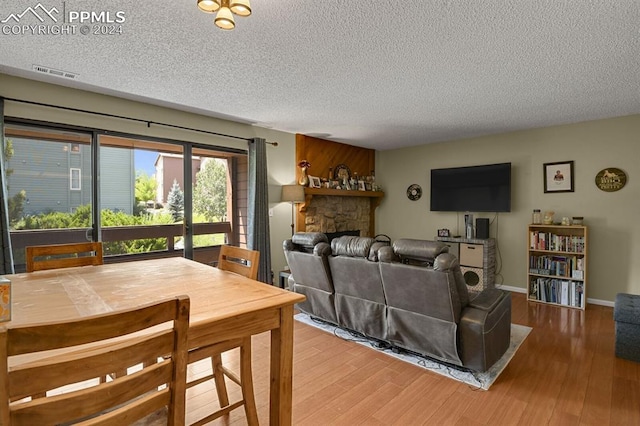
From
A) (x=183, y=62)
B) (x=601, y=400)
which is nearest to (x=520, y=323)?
(x=601, y=400)

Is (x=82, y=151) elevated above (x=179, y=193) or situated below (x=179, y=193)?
above

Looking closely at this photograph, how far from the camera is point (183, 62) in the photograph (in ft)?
8.56

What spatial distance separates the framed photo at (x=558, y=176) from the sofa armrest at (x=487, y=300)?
281 centimetres

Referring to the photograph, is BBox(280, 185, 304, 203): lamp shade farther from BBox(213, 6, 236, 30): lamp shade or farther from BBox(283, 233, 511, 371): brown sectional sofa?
BBox(213, 6, 236, 30): lamp shade

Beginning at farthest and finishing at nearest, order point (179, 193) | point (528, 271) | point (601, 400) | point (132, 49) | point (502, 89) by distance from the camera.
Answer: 1. point (528, 271)
2. point (179, 193)
3. point (502, 89)
4. point (132, 49)
5. point (601, 400)

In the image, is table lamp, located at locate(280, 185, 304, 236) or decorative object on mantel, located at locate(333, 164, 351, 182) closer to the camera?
table lamp, located at locate(280, 185, 304, 236)

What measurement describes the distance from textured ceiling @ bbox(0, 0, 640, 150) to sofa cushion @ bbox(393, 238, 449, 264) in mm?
1447

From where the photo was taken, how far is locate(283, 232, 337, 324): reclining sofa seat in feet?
10.1

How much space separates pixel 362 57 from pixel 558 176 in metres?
3.72

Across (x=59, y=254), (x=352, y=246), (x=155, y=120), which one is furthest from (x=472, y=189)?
(x=59, y=254)

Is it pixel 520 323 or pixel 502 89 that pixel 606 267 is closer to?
pixel 520 323

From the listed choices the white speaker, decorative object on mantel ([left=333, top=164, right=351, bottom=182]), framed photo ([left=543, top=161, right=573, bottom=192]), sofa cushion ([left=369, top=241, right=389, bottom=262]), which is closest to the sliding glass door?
decorative object on mantel ([left=333, top=164, right=351, bottom=182])

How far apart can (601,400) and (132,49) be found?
4085 millimetres

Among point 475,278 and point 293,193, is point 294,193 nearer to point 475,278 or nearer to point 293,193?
point 293,193
